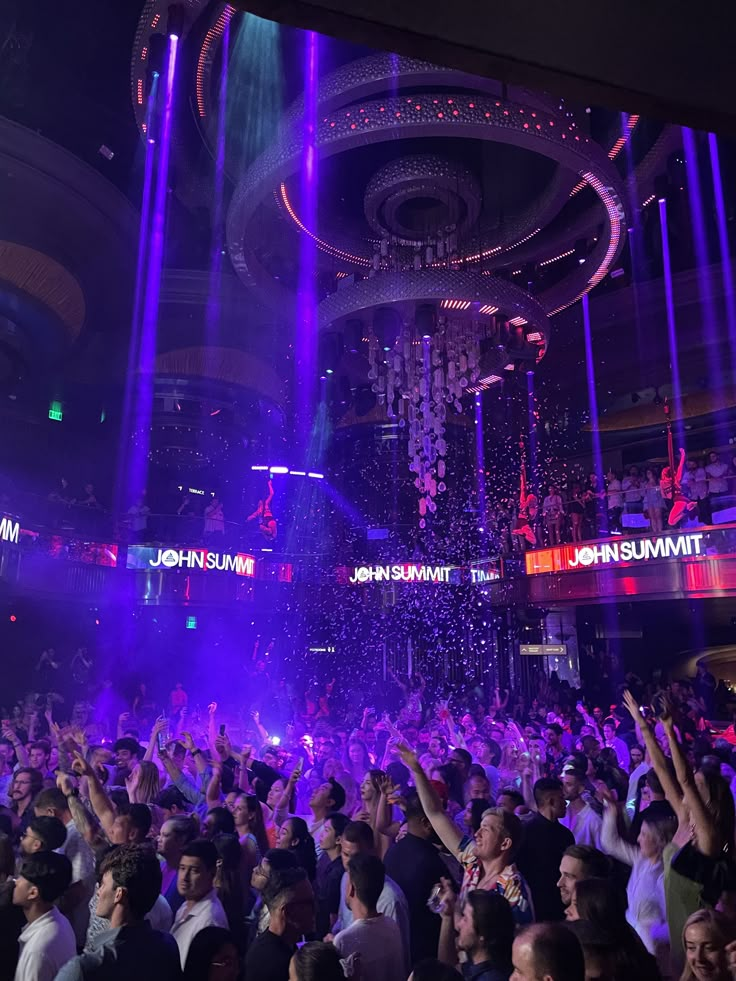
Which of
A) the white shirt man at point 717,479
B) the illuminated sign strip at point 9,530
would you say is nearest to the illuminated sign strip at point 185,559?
the illuminated sign strip at point 9,530

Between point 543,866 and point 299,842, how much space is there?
1243 millimetres

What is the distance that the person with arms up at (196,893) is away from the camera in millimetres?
3037

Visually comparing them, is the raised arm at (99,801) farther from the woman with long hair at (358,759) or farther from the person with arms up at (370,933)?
the woman with long hair at (358,759)

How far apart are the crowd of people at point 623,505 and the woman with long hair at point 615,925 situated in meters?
12.2

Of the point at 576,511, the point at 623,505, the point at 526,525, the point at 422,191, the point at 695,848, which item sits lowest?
the point at 695,848

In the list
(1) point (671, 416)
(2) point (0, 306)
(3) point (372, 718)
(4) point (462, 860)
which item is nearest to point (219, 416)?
(2) point (0, 306)

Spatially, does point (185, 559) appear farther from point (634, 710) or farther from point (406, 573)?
point (634, 710)

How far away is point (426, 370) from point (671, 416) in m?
10.3

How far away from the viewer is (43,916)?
2820 mm

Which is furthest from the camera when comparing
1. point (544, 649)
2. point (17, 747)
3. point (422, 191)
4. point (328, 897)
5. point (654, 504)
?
point (544, 649)

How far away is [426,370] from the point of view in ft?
31.6

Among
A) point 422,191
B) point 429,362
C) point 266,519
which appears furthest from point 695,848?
point 266,519

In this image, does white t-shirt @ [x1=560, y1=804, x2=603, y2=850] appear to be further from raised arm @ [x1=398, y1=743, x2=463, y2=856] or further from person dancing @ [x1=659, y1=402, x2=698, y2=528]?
person dancing @ [x1=659, y1=402, x2=698, y2=528]

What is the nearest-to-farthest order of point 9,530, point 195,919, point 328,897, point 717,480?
point 195,919 < point 328,897 < point 9,530 < point 717,480
